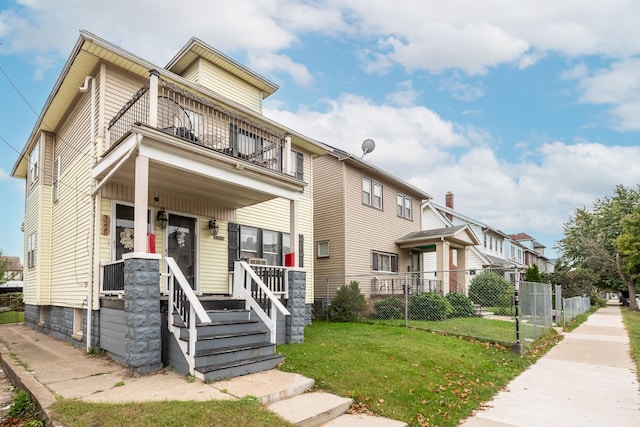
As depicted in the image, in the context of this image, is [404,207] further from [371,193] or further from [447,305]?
[447,305]

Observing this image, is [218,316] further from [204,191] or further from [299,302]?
[204,191]

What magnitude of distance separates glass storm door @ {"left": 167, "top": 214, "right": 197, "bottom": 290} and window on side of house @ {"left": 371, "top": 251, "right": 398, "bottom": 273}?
29.9 ft

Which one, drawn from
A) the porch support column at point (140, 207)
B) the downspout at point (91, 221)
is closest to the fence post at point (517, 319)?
the porch support column at point (140, 207)

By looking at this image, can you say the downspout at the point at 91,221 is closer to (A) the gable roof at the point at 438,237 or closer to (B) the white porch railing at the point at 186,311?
(B) the white porch railing at the point at 186,311

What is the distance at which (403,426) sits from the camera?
4645mm

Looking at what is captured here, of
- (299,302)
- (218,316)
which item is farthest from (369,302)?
(218,316)

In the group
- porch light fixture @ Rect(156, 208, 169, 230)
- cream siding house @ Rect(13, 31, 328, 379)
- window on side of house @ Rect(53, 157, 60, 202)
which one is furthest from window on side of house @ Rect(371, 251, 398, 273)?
window on side of house @ Rect(53, 157, 60, 202)

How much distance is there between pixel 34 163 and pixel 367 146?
1285 centimetres

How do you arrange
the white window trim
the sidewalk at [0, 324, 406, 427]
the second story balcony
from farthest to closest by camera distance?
the white window trim < the second story balcony < the sidewalk at [0, 324, 406, 427]

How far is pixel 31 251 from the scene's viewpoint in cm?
1291

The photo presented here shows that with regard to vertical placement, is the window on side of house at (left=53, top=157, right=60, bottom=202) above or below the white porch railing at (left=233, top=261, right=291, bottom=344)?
above

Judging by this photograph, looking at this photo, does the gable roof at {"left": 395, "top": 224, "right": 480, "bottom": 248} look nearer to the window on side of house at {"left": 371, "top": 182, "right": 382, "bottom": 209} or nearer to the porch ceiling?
the window on side of house at {"left": 371, "top": 182, "right": 382, "bottom": 209}

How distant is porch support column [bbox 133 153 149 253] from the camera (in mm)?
6352

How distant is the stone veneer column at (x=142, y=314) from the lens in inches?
240
